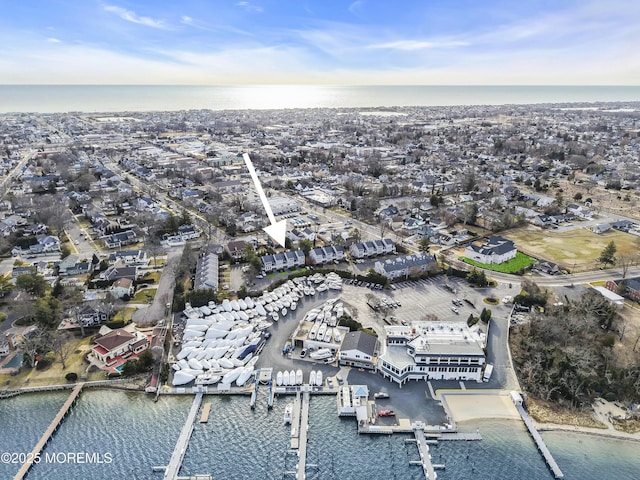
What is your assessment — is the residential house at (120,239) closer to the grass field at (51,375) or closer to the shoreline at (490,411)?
the grass field at (51,375)

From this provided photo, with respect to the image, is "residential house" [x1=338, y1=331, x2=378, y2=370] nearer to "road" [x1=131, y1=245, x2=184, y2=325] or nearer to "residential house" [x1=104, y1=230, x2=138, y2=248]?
"road" [x1=131, y1=245, x2=184, y2=325]

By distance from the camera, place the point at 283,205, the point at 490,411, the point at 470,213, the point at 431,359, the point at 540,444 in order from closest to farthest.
Result: the point at 540,444 < the point at 490,411 < the point at 431,359 < the point at 470,213 < the point at 283,205

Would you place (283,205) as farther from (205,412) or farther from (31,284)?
(205,412)

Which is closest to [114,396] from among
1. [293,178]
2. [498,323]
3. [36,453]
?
[36,453]

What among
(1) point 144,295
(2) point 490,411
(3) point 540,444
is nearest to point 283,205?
(1) point 144,295

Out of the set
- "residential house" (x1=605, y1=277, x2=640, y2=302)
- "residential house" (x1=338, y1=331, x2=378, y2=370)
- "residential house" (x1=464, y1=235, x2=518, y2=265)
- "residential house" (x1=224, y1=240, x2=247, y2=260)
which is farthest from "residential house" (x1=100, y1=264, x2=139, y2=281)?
"residential house" (x1=605, y1=277, x2=640, y2=302)

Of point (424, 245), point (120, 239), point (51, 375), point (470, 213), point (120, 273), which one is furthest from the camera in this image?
point (470, 213)
